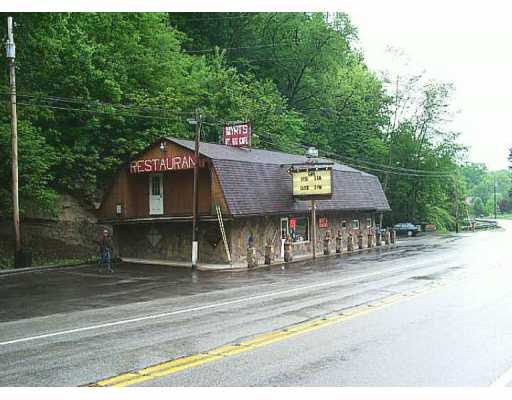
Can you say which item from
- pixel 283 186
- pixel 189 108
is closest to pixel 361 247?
pixel 283 186

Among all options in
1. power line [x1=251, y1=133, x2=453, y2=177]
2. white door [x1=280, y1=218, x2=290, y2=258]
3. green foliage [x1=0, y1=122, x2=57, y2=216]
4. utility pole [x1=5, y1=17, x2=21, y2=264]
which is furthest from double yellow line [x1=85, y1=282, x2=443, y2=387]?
power line [x1=251, y1=133, x2=453, y2=177]

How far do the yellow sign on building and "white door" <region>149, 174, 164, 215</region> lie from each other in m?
7.13

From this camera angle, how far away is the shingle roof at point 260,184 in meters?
26.0

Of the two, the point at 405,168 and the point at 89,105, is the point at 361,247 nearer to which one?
the point at 89,105

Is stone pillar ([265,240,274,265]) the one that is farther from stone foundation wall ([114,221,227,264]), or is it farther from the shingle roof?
stone foundation wall ([114,221,227,264])

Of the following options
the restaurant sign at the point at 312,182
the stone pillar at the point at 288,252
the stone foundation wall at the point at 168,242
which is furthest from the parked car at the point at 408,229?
the stone foundation wall at the point at 168,242

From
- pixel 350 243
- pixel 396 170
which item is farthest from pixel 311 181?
pixel 396 170

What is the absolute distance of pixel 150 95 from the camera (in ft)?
122

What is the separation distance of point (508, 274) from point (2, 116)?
24.2m

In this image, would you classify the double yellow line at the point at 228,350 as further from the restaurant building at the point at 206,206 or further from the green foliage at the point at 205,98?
the green foliage at the point at 205,98

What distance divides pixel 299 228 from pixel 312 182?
3816 millimetres

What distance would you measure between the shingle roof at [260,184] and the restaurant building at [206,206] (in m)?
0.06

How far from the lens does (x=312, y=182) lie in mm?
29188

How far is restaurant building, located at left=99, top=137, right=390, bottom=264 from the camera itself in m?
26.2
